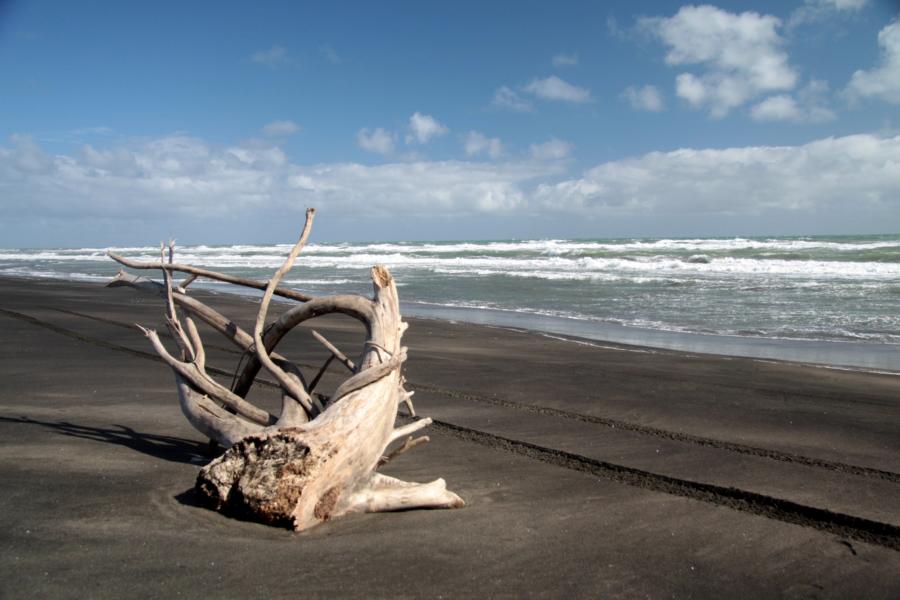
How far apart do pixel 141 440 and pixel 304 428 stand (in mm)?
2092

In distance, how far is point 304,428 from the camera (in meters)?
3.14

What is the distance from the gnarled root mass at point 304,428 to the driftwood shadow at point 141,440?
340mm

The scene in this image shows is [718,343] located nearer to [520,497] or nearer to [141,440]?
[520,497]

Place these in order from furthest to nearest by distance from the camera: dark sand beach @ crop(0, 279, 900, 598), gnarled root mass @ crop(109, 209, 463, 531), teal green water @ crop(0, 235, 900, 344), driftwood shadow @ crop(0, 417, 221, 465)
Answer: teal green water @ crop(0, 235, 900, 344) → driftwood shadow @ crop(0, 417, 221, 465) → gnarled root mass @ crop(109, 209, 463, 531) → dark sand beach @ crop(0, 279, 900, 598)

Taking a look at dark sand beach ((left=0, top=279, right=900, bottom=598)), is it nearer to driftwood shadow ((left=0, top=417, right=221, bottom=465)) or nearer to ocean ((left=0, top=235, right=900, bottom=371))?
driftwood shadow ((left=0, top=417, right=221, bottom=465))

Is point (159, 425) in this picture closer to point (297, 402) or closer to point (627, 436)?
point (297, 402)

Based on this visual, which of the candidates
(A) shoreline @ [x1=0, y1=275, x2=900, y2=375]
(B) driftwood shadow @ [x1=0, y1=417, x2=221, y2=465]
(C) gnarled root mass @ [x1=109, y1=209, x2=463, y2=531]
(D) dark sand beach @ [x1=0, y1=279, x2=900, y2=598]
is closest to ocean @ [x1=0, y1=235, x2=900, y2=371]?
(A) shoreline @ [x1=0, y1=275, x2=900, y2=375]

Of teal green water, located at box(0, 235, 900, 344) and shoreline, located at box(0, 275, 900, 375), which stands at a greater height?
teal green water, located at box(0, 235, 900, 344)

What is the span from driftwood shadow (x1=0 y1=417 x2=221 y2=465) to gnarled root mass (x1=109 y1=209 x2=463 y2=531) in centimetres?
34

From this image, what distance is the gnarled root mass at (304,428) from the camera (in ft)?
9.94

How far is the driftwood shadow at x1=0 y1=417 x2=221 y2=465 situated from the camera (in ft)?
13.8

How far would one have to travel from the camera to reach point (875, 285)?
19.0 metres

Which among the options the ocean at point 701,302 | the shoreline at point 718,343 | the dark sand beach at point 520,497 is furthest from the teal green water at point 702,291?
the dark sand beach at point 520,497

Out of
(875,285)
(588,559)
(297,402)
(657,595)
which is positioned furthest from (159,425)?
(875,285)
